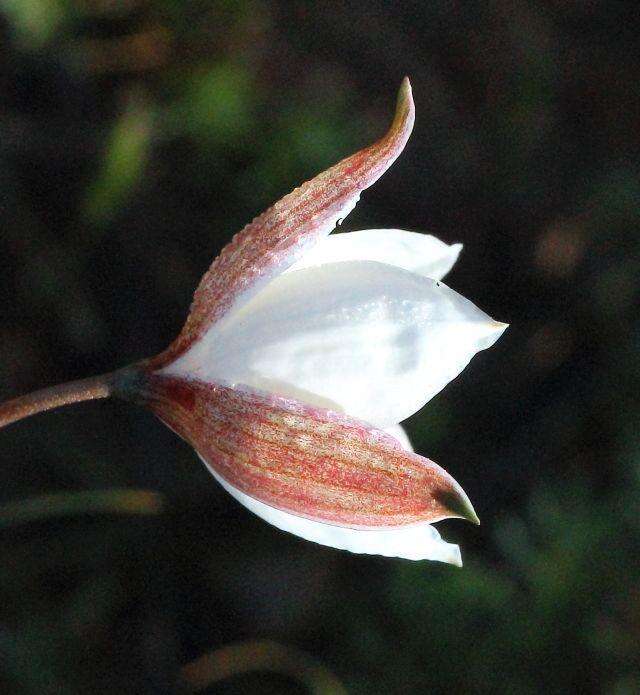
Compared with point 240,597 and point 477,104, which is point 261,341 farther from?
point 477,104

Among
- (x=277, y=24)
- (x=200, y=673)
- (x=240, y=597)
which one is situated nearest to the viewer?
(x=200, y=673)

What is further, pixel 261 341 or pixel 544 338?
pixel 544 338

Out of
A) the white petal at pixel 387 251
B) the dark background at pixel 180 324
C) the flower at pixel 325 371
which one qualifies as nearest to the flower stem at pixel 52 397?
the flower at pixel 325 371

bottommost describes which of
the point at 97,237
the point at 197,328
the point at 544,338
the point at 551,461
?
the point at 97,237

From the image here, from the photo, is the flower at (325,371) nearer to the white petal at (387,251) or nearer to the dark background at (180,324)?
the white petal at (387,251)

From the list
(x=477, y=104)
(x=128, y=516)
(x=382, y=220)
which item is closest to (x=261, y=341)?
(x=128, y=516)

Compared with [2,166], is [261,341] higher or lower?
higher

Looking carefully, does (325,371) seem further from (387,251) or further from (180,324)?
(180,324)

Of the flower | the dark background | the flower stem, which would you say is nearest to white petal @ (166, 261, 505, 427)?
the flower
